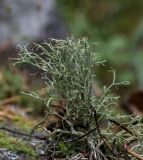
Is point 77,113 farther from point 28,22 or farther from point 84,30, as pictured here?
point 84,30

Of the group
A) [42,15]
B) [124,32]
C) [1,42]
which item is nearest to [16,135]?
[1,42]

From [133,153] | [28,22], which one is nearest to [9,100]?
[133,153]

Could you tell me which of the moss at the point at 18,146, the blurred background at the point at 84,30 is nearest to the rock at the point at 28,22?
the blurred background at the point at 84,30

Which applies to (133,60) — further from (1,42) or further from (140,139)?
(140,139)

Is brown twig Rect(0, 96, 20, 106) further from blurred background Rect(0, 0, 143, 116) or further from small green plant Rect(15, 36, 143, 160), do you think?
small green plant Rect(15, 36, 143, 160)

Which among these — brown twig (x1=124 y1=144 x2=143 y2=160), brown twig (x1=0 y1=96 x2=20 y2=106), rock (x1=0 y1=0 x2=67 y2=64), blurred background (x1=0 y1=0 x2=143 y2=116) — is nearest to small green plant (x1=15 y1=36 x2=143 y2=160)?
brown twig (x1=124 y1=144 x2=143 y2=160)

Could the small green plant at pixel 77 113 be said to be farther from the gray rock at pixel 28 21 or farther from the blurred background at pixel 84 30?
the gray rock at pixel 28 21
